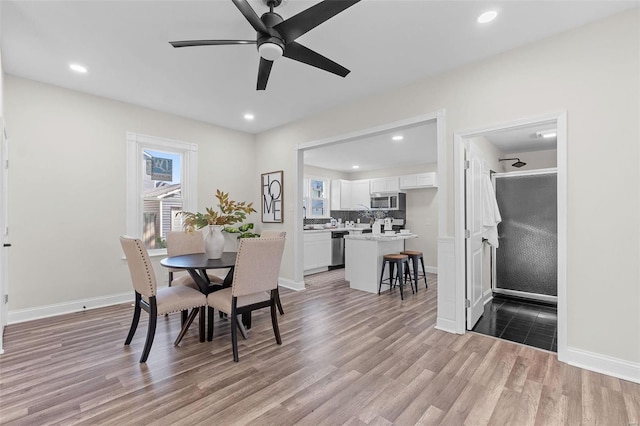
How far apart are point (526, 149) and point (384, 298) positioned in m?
3.64

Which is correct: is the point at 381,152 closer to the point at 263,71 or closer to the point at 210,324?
the point at 263,71

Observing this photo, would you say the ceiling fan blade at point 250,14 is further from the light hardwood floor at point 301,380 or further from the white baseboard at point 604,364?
the white baseboard at point 604,364

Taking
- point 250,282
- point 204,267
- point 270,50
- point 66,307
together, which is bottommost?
point 66,307

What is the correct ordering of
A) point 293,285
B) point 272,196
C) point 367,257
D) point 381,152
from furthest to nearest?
point 381,152, point 272,196, point 293,285, point 367,257

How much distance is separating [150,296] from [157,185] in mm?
2531

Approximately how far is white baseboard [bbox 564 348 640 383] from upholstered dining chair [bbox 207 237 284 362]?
96.3 inches

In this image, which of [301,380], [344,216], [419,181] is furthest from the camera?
[344,216]

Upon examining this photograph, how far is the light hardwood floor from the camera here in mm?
1776

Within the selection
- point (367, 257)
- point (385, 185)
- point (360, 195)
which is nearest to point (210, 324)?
point (367, 257)

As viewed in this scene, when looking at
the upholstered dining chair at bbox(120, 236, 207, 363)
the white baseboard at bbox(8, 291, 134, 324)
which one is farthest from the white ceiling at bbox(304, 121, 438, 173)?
the white baseboard at bbox(8, 291, 134, 324)

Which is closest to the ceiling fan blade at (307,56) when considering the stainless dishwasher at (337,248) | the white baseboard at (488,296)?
the white baseboard at (488,296)

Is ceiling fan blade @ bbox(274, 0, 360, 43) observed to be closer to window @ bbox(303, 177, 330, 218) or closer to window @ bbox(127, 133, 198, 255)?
window @ bbox(127, 133, 198, 255)

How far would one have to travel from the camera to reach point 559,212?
2.47 m

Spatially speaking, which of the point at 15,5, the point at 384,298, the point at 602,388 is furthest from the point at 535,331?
the point at 15,5
